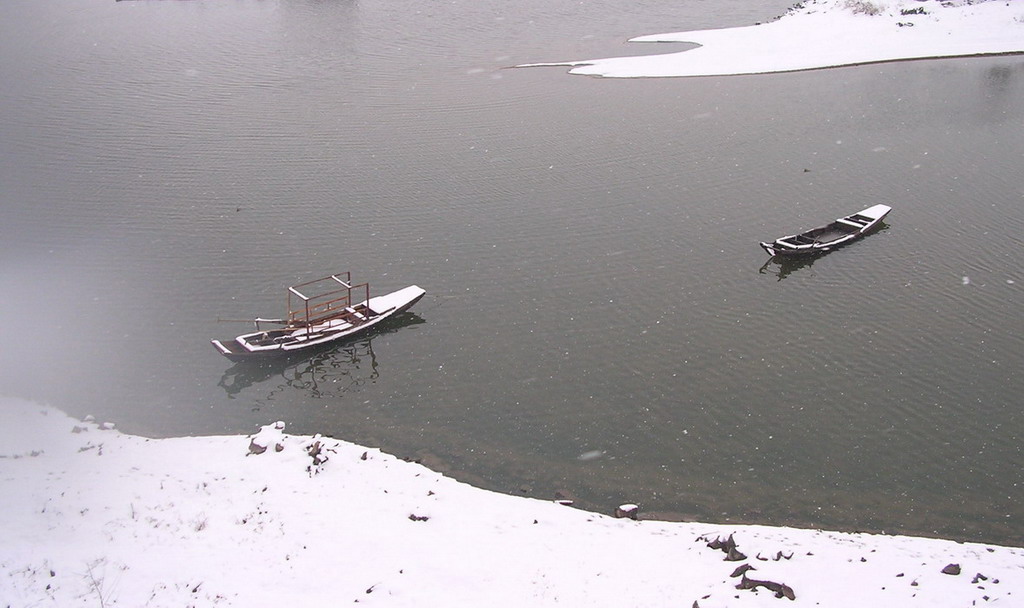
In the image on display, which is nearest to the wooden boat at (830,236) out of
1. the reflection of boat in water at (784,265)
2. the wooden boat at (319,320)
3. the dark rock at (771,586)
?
the reflection of boat in water at (784,265)

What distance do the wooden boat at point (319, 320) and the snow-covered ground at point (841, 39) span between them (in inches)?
1243

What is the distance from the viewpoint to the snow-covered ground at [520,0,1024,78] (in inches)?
2112

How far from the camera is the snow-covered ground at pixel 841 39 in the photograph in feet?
176

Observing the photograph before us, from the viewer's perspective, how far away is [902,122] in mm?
42219

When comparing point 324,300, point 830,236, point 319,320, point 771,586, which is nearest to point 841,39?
point 830,236

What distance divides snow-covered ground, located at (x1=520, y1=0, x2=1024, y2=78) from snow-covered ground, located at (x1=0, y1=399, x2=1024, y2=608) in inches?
1612

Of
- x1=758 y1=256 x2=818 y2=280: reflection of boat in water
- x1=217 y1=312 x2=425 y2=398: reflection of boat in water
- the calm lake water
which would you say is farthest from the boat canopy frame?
x1=758 y1=256 x2=818 y2=280: reflection of boat in water

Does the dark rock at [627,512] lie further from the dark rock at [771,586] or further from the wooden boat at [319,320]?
the wooden boat at [319,320]

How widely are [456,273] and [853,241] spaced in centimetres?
1554

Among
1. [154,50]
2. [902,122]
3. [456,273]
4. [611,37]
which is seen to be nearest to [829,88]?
[902,122]

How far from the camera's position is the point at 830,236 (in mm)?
→ 30312

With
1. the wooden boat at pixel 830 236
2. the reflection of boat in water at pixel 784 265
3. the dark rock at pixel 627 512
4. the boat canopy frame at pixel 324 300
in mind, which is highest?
the wooden boat at pixel 830 236

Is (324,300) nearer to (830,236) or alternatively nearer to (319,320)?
(319,320)

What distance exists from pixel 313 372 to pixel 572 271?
32.7ft
